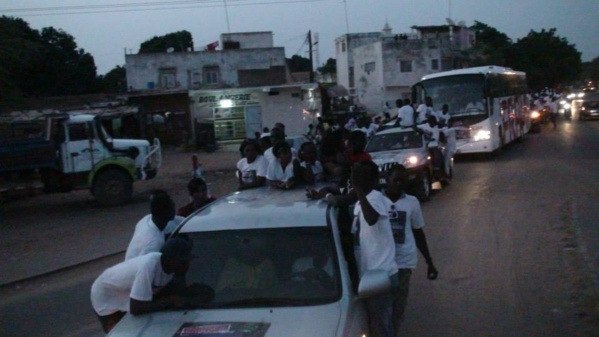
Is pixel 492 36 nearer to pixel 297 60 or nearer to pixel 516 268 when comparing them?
pixel 297 60

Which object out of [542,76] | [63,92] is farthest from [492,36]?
[63,92]

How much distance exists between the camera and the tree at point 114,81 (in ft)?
187

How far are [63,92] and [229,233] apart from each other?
161 ft

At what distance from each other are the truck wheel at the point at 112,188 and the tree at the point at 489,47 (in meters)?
45.7

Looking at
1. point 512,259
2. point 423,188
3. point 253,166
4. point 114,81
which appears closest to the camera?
point 253,166

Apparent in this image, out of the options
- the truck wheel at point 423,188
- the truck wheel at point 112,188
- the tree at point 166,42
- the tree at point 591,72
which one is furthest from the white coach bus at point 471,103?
the tree at point 591,72

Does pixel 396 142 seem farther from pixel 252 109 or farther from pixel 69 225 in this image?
pixel 252 109

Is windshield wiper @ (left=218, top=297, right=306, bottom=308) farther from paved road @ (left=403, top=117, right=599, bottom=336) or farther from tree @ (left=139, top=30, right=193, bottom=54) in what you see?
tree @ (left=139, top=30, right=193, bottom=54)

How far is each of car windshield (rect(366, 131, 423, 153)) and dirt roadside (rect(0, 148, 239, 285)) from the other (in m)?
5.05

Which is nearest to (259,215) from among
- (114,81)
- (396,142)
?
(396,142)

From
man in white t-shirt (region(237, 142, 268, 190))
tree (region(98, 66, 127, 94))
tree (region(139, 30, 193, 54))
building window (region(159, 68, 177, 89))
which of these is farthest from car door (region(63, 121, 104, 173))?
tree (region(139, 30, 193, 54))

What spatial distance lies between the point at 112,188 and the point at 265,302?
1569cm

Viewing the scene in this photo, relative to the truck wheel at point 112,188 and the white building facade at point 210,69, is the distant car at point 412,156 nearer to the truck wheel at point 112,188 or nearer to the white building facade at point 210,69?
the truck wheel at point 112,188

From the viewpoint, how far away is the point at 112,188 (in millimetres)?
19531
